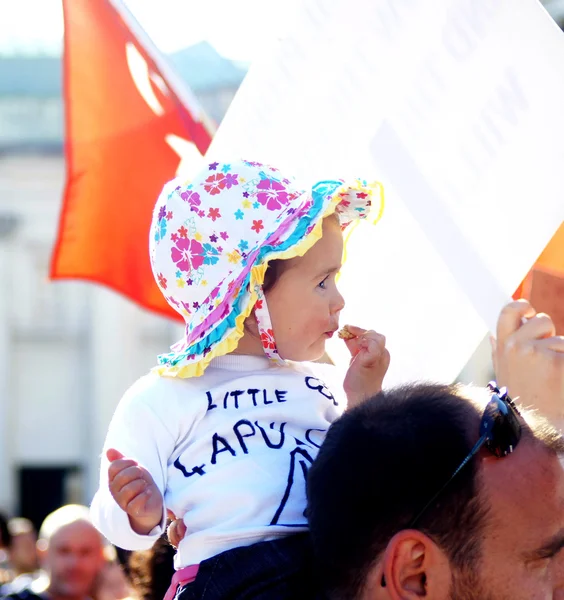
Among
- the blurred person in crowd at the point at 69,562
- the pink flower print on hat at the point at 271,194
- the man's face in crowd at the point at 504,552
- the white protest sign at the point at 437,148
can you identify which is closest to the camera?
the man's face in crowd at the point at 504,552

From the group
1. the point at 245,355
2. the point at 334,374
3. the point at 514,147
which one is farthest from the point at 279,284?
the point at 514,147

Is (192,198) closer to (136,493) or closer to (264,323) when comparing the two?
(264,323)

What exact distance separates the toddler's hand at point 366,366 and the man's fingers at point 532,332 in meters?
0.24

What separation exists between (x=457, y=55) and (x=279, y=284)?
23.7 inches

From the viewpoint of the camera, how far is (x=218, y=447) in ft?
6.09

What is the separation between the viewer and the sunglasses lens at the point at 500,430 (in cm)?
151

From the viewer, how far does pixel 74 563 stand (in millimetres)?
4559

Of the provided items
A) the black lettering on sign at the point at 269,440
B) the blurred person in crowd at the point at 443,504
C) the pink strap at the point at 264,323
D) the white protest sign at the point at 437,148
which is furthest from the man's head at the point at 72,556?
the blurred person in crowd at the point at 443,504

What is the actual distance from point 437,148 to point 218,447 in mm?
816

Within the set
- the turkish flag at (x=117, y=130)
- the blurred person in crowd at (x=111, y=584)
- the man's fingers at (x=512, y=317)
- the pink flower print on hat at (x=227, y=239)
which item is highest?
the turkish flag at (x=117, y=130)

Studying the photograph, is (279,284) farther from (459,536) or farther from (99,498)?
(459,536)

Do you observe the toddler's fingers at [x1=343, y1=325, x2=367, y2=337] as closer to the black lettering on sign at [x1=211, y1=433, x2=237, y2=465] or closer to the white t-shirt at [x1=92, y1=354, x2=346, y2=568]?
the white t-shirt at [x1=92, y1=354, x2=346, y2=568]

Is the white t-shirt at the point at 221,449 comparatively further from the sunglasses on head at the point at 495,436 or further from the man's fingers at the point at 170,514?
the sunglasses on head at the point at 495,436

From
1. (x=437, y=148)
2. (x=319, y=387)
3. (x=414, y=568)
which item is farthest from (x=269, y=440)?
(x=437, y=148)
